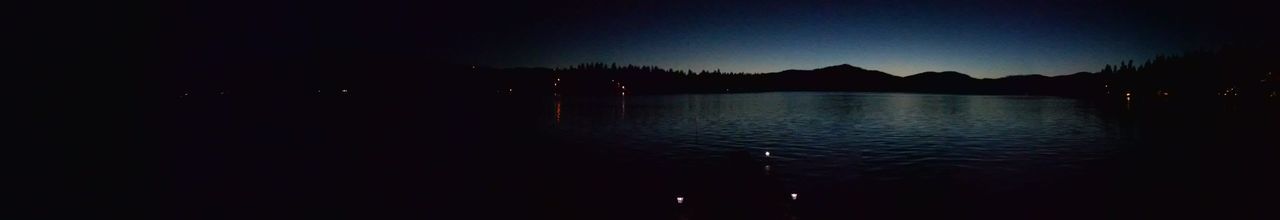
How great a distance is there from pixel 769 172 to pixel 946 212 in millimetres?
9328

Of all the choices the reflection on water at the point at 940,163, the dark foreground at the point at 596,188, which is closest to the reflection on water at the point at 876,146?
the reflection on water at the point at 940,163

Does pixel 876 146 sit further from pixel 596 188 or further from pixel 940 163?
pixel 596 188

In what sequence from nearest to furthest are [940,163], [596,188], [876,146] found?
[596,188]
[940,163]
[876,146]

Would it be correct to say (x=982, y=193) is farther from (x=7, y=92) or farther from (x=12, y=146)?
(x=7, y=92)

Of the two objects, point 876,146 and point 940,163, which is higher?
point 876,146

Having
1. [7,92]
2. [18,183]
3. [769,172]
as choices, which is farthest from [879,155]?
[7,92]

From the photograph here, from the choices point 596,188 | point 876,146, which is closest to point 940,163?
point 876,146

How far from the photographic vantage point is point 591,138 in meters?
46.9

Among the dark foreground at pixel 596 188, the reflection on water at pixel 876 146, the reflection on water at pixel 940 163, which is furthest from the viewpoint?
Result: the reflection on water at pixel 876 146

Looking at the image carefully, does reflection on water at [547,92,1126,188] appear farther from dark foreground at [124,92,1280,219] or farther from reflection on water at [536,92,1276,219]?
dark foreground at [124,92,1280,219]

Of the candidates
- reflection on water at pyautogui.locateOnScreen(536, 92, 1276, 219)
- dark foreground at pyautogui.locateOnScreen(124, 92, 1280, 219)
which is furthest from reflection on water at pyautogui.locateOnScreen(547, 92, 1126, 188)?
dark foreground at pyautogui.locateOnScreen(124, 92, 1280, 219)

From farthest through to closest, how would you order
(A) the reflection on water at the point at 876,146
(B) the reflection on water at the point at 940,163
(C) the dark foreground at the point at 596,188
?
(A) the reflection on water at the point at 876,146
(B) the reflection on water at the point at 940,163
(C) the dark foreground at the point at 596,188

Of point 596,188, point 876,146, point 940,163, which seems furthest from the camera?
point 876,146

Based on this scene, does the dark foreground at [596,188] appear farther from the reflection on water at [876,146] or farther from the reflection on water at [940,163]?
the reflection on water at [876,146]
